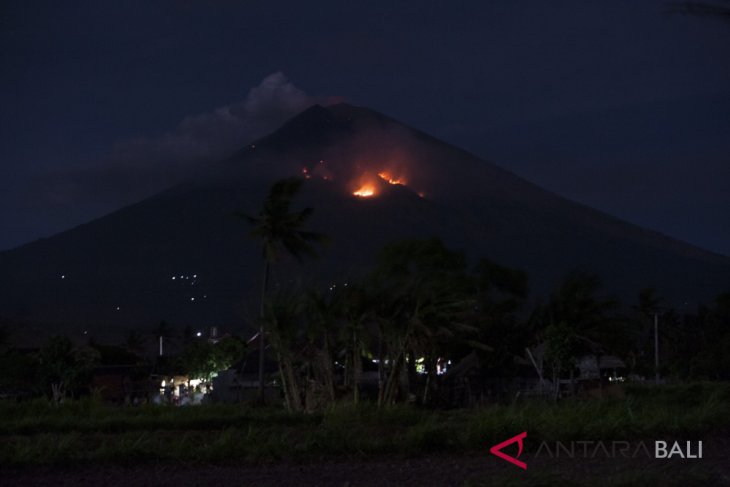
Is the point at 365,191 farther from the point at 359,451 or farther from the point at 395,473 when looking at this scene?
the point at 395,473

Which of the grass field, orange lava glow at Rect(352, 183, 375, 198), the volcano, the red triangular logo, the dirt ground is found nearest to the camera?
the dirt ground

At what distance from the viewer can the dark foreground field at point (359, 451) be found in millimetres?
9812

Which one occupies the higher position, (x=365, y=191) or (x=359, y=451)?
(x=365, y=191)

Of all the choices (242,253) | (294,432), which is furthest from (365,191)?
(294,432)

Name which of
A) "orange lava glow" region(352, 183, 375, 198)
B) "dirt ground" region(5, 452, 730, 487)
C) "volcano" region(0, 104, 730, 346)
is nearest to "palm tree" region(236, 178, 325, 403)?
"dirt ground" region(5, 452, 730, 487)

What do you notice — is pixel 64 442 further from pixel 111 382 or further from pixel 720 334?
pixel 720 334

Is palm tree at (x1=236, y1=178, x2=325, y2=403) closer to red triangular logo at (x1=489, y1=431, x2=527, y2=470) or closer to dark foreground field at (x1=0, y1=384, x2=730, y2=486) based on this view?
dark foreground field at (x1=0, y1=384, x2=730, y2=486)

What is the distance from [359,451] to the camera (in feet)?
39.4

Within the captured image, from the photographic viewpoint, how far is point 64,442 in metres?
12.1

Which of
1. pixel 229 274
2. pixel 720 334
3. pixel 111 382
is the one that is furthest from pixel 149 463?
pixel 229 274

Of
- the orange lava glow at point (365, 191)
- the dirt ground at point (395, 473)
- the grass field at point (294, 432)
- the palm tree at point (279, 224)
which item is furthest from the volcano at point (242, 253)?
the dirt ground at point (395, 473)

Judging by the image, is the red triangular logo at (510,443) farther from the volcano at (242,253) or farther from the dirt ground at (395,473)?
the volcano at (242,253)

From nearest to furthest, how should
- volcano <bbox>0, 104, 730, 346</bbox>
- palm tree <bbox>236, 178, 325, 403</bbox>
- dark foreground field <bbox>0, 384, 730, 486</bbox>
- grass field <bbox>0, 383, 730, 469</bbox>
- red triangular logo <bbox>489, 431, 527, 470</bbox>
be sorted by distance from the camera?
dark foreground field <bbox>0, 384, 730, 486</bbox>, red triangular logo <bbox>489, 431, 527, 470</bbox>, grass field <bbox>0, 383, 730, 469</bbox>, palm tree <bbox>236, 178, 325, 403</bbox>, volcano <bbox>0, 104, 730, 346</bbox>

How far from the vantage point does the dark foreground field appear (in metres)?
9.81
